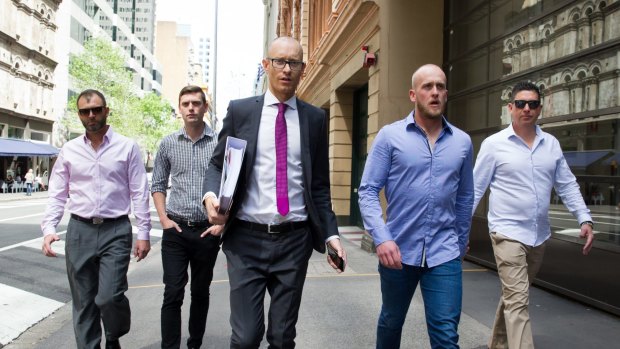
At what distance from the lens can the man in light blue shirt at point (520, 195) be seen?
3877mm

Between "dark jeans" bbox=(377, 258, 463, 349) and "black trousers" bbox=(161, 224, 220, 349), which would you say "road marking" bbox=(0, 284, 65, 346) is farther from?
"dark jeans" bbox=(377, 258, 463, 349)

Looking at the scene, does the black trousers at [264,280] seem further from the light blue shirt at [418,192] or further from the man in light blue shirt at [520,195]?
the man in light blue shirt at [520,195]

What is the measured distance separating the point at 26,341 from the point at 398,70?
7.35m

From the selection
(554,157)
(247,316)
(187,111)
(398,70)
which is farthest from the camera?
(398,70)

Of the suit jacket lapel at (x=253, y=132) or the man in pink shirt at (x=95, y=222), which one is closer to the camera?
the suit jacket lapel at (x=253, y=132)

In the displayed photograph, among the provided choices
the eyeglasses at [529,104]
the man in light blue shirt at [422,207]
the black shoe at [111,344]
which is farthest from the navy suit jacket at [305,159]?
the eyeglasses at [529,104]

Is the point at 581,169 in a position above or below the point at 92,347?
above

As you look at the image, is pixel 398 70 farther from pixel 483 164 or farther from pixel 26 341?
pixel 26 341

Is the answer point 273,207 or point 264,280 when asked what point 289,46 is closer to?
point 273,207

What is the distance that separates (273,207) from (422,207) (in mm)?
906

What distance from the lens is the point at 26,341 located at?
5.01 m

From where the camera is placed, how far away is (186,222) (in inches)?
168

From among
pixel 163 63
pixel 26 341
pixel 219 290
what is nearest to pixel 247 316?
pixel 26 341

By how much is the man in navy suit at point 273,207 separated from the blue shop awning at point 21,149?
33345mm
